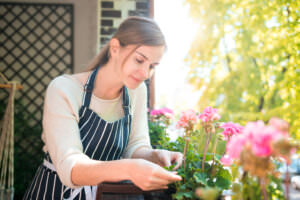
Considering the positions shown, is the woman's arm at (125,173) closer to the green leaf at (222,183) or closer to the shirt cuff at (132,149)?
the green leaf at (222,183)

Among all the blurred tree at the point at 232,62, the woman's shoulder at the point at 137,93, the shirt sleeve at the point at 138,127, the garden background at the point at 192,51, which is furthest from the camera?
the blurred tree at the point at 232,62

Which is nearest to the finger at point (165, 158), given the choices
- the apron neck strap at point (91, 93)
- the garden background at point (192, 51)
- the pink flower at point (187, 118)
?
the pink flower at point (187, 118)

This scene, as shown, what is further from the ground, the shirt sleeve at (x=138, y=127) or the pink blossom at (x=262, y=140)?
the pink blossom at (x=262, y=140)

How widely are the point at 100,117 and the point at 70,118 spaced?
23 centimetres

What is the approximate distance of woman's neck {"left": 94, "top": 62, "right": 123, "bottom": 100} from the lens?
151 cm

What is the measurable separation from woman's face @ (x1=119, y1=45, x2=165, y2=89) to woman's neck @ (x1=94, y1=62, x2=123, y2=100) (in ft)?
0.49

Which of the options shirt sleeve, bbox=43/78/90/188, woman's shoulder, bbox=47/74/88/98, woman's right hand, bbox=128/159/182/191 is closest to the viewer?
woman's right hand, bbox=128/159/182/191

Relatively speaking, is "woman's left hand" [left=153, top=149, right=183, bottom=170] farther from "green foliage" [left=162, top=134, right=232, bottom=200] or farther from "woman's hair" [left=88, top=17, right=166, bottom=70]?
"woman's hair" [left=88, top=17, right=166, bottom=70]

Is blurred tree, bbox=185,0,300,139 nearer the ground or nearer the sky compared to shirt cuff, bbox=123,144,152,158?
nearer the sky

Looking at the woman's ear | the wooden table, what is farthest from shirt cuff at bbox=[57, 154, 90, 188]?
the woman's ear

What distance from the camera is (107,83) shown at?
60.2 inches

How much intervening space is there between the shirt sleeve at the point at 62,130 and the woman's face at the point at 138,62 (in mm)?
288

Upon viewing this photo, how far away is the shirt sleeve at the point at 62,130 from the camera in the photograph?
1039 millimetres

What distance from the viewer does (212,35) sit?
641 centimetres
